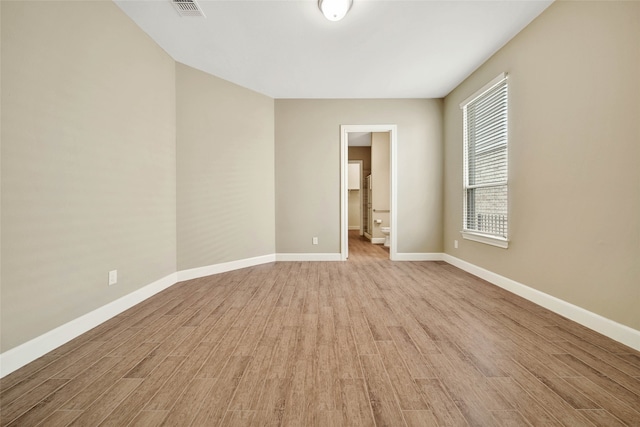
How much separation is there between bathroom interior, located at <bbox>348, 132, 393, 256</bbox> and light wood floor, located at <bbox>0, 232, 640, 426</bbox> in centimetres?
356

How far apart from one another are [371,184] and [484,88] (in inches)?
152

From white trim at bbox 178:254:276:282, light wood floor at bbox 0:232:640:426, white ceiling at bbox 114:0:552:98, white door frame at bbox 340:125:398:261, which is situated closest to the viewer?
light wood floor at bbox 0:232:640:426

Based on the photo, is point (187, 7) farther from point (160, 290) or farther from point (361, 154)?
point (361, 154)

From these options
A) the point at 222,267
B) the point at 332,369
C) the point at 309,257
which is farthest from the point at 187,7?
the point at 309,257

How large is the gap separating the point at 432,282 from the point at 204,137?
355 centimetres

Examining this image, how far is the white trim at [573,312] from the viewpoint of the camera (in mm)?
1692

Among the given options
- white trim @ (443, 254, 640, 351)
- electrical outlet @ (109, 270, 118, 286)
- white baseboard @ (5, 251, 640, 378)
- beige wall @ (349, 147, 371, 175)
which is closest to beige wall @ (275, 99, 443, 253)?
white baseboard @ (5, 251, 640, 378)

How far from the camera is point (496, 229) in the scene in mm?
3070

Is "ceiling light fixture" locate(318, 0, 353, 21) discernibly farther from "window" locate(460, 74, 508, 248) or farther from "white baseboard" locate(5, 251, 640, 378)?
"white baseboard" locate(5, 251, 640, 378)

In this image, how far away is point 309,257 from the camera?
4375 millimetres

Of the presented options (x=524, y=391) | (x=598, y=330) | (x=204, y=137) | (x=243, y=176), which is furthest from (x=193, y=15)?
(x=598, y=330)

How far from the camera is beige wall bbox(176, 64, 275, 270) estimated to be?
3.28 m

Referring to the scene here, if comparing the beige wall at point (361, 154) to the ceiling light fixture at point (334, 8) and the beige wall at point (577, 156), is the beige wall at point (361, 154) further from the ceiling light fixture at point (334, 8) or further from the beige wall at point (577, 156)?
the ceiling light fixture at point (334, 8)

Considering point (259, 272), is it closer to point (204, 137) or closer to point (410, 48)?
point (204, 137)
